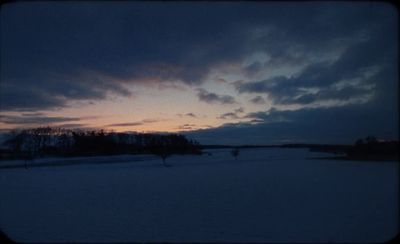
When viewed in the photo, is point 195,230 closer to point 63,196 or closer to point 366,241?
point 366,241

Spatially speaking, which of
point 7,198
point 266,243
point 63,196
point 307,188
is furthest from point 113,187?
point 266,243

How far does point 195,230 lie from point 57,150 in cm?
4453

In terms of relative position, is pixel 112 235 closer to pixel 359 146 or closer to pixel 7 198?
pixel 7 198

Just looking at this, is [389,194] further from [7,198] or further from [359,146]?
[359,146]

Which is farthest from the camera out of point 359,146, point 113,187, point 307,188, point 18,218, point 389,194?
point 359,146

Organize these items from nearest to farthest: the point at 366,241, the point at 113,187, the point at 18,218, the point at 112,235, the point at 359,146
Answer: the point at 366,241 < the point at 112,235 < the point at 18,218 < the point at 113,187 < the point at 359,146

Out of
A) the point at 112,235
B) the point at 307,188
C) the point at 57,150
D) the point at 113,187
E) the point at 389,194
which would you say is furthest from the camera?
the point at 57,150

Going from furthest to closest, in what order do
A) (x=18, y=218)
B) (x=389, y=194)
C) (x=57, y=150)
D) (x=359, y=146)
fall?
(x=57, y=150), (x=359, y=146), (x=389, y=194), (x=18, y=218)

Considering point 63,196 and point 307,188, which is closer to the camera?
point 63,196

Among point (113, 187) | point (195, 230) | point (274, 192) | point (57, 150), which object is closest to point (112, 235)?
point (195, 230)

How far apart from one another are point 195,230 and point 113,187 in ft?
23.0

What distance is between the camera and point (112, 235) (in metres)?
5.92

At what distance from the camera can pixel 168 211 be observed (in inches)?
310

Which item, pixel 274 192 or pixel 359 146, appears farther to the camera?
pixel 359 146
